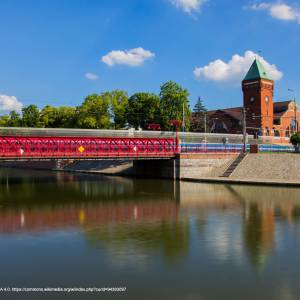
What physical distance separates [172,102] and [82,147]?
121 ft

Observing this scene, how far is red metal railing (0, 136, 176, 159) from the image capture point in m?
50.9

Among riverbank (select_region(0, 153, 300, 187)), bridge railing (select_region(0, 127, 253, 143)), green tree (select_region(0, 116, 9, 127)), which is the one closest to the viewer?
bridge railing (select_region(0, 127, 253, 143))

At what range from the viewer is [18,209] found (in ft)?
111

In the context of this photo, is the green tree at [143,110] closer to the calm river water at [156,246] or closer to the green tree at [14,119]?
the green tree at [14,119]

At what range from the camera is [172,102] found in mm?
88438

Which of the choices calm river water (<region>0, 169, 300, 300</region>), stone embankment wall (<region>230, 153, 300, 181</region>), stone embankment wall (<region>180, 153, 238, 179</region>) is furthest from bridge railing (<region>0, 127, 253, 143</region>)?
calm river water (<region>0, 169, 300, 300</region>)

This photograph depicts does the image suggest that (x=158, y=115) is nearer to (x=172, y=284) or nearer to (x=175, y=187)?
(x=175, y=187)

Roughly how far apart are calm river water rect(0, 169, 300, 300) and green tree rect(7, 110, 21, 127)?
59853 millimetres

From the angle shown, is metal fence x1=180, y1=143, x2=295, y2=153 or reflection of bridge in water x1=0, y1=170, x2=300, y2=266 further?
metal fence x1=180, y1=143, x2=295, y2=153

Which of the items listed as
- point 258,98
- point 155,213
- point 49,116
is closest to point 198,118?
point 258,98

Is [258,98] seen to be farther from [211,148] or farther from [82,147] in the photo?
[82,147]

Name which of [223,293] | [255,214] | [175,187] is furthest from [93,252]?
[175,187]

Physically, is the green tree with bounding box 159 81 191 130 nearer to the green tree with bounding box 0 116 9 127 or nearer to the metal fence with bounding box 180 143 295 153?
the metal fence with bounding box 180 143 295 153

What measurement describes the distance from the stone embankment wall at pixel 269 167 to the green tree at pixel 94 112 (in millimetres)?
35289
